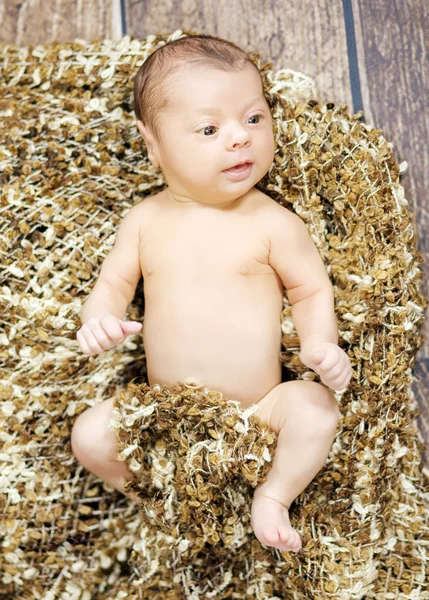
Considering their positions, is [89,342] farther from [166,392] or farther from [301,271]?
[301,271]

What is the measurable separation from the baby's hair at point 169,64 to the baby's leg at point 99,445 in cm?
64

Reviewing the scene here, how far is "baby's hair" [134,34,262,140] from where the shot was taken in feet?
5.43

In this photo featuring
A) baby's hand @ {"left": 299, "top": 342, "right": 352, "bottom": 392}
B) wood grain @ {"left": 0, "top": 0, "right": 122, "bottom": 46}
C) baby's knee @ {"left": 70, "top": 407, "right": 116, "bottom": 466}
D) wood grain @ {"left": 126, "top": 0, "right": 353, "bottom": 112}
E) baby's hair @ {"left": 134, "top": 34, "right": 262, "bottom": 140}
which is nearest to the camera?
baby's hand @ {"left": 299, "top": 342, "right": 352, "bottom": 392}

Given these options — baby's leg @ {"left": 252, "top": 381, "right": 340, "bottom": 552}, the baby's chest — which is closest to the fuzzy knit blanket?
baby's leg @ {"left": 252, "top": 381, "right": 340, "bottom": 552}

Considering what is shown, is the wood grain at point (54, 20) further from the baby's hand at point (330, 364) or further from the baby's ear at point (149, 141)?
the baby's hand at point (330, 364)

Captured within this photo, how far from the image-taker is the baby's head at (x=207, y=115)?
64.2 inches

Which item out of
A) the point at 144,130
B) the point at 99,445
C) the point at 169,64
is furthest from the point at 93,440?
the point at 169,64

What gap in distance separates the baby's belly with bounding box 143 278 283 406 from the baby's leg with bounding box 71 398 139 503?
0.18 metres

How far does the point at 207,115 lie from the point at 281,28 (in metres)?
0.49

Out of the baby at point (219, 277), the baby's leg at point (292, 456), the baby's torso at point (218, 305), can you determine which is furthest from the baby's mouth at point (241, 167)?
the baby's leg at point (292, 456)

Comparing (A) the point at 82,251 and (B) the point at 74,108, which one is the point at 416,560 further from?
(B) the point at 74,108

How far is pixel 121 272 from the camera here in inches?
71.2

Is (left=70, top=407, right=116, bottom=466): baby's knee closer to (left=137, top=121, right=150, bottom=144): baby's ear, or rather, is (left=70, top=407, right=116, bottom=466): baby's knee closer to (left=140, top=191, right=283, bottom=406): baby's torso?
(left=140, top=191, right=283, bottom=406): baby's torso

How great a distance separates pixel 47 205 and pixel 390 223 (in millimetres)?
818
